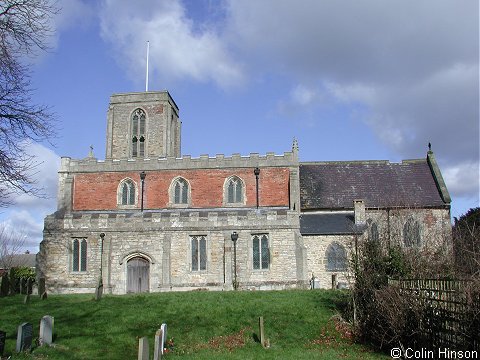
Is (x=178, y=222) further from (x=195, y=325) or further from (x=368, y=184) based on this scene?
(x=368, y=184)

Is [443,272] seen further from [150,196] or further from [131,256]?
[150,196]

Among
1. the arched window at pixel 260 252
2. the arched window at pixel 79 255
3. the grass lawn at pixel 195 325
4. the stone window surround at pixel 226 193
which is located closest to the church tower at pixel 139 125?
the stone window surround at pixel 226 193

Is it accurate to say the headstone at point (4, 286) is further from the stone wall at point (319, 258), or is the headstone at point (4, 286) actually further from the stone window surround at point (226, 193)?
the stone wall at point (319, 258)

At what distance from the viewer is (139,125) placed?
3856cm

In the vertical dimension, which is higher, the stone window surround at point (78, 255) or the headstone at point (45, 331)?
the stone window surround at point (78, 255)

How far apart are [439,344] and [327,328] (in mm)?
5340

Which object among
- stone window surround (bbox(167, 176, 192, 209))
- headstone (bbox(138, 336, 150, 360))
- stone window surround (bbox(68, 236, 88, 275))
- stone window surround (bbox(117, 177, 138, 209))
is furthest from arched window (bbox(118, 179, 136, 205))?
headstone (bbox(138, 336, 150, 360))

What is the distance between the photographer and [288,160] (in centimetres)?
3291

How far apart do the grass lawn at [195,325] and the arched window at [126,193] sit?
12.6 meters

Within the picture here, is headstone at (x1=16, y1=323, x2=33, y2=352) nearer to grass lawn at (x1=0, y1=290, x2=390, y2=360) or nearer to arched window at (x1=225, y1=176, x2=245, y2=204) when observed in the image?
grass lawn at (x1=0, y1=290, x2=390, y2=360)

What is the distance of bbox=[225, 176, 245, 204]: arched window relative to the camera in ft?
108

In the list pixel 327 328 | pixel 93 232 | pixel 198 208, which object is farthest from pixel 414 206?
pixel 93 232

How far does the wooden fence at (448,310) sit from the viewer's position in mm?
10047

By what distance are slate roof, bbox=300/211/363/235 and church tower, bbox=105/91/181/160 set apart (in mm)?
12683
